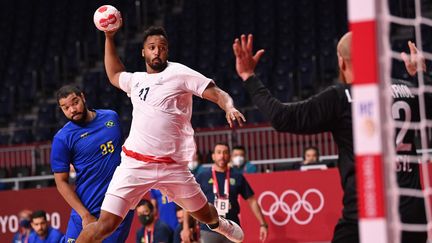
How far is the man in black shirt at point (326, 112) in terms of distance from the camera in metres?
5.14

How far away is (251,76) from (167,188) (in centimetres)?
323

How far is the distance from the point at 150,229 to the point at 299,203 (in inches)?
114

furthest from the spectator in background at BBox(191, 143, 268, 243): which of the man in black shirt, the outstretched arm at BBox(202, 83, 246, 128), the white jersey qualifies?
the man in black shirt

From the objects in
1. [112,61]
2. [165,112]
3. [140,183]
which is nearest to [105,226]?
[140,183]

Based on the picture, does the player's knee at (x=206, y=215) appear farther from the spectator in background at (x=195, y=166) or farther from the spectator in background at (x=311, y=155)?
the spectator in background at (x=311, y=155)

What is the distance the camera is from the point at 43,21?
28.4 m

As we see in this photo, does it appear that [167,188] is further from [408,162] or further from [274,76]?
[274,76]

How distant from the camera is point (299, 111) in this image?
5.14 metres

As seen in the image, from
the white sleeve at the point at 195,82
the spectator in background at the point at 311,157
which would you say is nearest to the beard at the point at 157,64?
the white sleeve at the point at 195,82

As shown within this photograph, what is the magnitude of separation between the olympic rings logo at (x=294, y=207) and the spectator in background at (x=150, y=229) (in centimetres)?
221

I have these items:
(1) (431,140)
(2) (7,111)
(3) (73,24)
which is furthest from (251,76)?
(3) (73,24)

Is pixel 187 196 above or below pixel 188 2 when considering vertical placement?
below

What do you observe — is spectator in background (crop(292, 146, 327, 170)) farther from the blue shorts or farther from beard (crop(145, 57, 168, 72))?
beard (crop(145, 57, 168, 72))

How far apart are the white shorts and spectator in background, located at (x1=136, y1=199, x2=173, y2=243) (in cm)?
516
